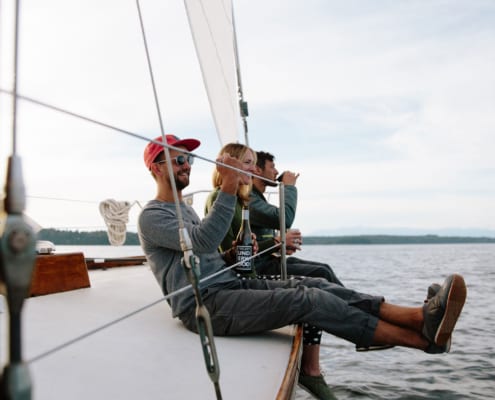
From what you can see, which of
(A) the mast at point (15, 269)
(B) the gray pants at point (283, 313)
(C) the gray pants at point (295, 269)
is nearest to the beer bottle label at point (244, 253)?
(B) the gray pants at point (283, 313)

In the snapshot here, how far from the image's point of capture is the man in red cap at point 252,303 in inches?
80.7

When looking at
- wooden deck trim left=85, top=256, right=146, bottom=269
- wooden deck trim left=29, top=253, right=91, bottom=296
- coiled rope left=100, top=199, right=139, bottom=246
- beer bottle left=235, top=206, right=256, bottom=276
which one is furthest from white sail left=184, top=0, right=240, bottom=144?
wooden deck trim left=29, top=253, right=91, bottom=296

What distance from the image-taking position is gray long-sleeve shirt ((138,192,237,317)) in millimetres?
2043

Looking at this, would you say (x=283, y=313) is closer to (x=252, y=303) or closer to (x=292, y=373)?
(x=252, y=303)

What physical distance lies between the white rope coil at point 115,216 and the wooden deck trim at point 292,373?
146 inches

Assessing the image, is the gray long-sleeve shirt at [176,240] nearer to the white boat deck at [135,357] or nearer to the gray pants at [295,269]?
the white boat deck at [135,357]

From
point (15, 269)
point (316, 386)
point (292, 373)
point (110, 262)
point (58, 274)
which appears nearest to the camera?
point (15, 269)

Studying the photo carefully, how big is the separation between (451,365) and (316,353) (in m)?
2.90

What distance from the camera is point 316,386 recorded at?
97.3 inches

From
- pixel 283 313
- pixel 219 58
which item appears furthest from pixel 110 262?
pixel 283 313

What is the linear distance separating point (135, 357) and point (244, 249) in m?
0.92

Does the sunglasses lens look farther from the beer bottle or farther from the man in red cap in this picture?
the beer bottle

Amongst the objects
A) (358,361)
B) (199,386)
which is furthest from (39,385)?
(358,361)

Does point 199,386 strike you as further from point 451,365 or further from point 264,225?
point 451,365
